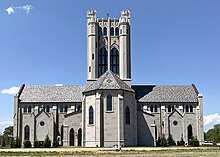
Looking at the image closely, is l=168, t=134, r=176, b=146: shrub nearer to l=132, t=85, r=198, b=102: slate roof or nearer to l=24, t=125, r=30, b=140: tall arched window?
l=132, t=85, r=198, b=102: slate roof

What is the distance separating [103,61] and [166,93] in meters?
17.8

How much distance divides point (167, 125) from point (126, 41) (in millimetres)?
22184

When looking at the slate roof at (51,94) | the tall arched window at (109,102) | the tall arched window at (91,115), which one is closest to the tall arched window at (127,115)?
the tall arched window at (109,102)

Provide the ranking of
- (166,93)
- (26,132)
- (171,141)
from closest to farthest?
(171,141), (26,132), (166,93)

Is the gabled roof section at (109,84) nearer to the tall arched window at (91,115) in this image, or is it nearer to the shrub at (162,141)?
the tall arched window at (91,115)

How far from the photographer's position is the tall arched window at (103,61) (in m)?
85.8

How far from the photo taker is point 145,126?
7825 cm

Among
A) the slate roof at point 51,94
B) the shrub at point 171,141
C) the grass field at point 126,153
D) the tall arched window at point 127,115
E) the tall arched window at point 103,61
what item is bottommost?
the shrub at point 171,141

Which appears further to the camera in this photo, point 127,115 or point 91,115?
point 127,115

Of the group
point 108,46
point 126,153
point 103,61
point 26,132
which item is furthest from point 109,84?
point 126,153

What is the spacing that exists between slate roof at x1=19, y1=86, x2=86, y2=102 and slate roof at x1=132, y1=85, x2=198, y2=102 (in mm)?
15260

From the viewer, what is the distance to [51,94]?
298 feet

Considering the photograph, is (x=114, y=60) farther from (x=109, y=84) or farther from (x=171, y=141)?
(x=171, y=141)

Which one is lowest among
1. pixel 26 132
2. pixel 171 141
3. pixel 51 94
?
pixel 171 141
